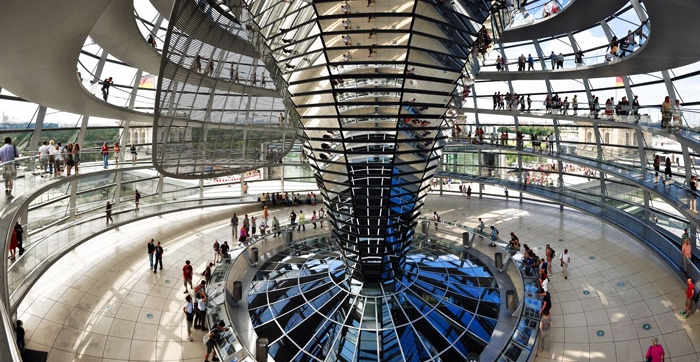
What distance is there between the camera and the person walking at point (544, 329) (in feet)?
37.8

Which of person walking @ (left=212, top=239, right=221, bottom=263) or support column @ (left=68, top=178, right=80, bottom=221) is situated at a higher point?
support column @ (left=68, top=178, right=80, bottom=221)

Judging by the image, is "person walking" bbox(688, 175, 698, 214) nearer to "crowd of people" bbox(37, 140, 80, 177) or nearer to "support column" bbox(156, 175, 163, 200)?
"crowd of people" bbox(37, 140, 80, 177)

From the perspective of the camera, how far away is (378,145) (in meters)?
12.0

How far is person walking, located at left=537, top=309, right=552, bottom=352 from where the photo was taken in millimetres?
11514

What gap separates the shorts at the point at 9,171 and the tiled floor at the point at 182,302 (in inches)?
173

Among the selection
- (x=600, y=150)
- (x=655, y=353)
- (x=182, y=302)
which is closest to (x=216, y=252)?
(x=182, y=302)

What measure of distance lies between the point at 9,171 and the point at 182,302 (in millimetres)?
6324

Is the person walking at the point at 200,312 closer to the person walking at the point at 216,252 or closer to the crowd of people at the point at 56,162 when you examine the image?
the person walking at the point at 216,252

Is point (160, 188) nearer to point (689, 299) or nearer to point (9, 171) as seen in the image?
point (9, 171)

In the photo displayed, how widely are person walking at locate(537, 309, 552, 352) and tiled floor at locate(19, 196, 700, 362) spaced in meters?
0.23

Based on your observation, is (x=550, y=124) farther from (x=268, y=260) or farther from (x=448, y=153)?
(x=268, y=260)

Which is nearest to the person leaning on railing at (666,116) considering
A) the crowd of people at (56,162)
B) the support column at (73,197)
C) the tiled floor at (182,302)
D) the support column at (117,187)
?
the tiled floor at (182,302)

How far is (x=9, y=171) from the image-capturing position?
11359 millimetres

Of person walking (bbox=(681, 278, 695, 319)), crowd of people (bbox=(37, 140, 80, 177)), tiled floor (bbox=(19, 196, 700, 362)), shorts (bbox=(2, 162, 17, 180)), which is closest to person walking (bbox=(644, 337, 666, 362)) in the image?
tiled floor (bbox=(19, 196, 700, 362))
